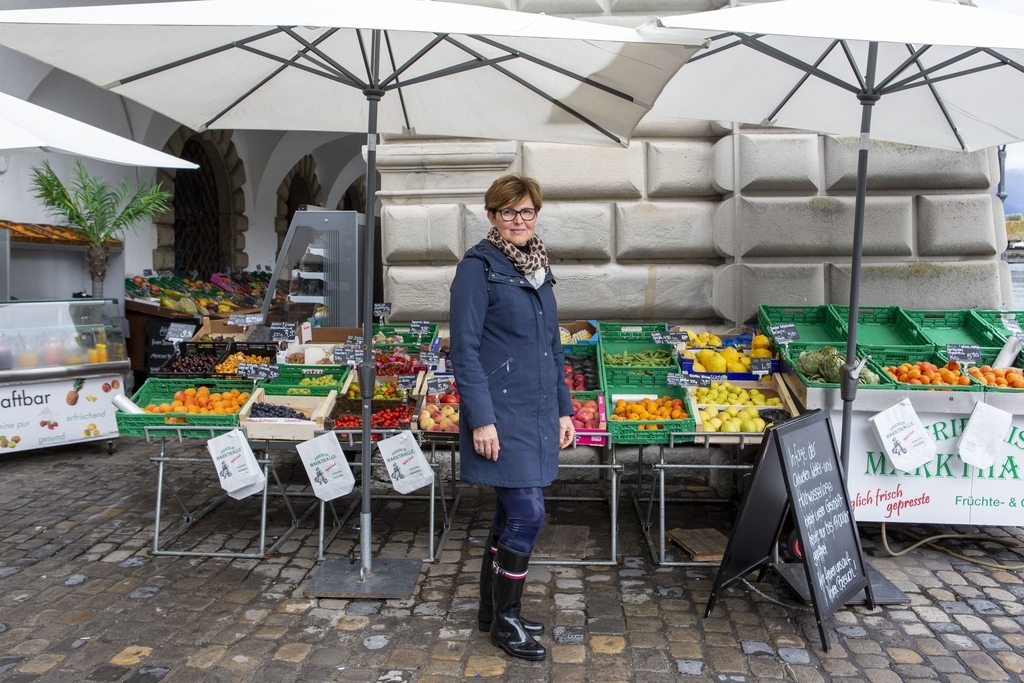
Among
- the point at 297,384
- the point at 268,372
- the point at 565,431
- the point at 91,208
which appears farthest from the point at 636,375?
the point at 91,208

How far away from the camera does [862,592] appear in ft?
12.1

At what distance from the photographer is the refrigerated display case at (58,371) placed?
19.2 ft

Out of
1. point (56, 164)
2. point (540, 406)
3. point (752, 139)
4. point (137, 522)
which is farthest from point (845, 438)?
point (56, 164)

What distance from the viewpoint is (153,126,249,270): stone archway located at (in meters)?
10.0

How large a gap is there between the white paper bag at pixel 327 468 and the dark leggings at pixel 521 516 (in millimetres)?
1174

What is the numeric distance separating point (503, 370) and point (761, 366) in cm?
214

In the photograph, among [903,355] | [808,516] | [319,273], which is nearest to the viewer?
[808,516]

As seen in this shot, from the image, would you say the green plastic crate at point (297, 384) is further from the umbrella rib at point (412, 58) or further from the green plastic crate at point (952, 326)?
the green plastic crate at point (952, 326)

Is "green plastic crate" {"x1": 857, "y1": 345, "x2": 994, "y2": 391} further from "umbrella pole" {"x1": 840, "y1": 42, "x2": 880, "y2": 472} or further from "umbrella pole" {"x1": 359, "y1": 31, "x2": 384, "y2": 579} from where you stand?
"umbrella pole" {"x1": 359, "y1": 31, "x2": 384, "y2": 579}

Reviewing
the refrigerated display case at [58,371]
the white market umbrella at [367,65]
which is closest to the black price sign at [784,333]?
the white market umbrella at [367,65]

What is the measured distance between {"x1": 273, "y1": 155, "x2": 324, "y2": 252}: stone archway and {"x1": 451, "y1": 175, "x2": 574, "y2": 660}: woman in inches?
425

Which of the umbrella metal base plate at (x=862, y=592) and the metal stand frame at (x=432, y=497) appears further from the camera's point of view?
the metal stand frame at (x=432, y=497)

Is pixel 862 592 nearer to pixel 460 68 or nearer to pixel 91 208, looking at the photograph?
pixel 460 68

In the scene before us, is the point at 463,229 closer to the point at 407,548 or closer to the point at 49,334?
the point at 407,548
